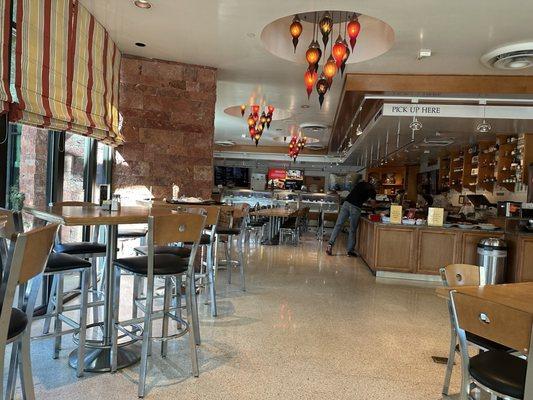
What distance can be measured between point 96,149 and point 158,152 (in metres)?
0.83

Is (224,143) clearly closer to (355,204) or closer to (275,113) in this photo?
(275,113)

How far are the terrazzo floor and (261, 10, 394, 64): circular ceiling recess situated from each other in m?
3.11

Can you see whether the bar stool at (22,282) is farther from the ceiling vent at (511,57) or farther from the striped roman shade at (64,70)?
the ceiling vent at (511,57)

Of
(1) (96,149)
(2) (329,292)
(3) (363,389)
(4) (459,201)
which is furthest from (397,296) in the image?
(4) (459,201)

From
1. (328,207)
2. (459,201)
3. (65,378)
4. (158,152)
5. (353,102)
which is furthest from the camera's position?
(328,207)

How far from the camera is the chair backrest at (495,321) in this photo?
138 cm

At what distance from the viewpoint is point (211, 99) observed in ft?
18.9

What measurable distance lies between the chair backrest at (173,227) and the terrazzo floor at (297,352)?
952 millimetres

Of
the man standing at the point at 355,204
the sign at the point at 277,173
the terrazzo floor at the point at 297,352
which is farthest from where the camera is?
the sign at the point at 277,173

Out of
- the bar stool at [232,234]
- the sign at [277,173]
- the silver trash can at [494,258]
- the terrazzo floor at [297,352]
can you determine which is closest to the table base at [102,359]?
the terrazzo floor at [297,352]

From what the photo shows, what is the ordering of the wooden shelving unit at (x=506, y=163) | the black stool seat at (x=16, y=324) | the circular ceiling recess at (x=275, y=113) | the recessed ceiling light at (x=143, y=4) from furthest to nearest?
1. the circular ceiling recess at (x=275, y=113)
2. the wooden shelving unit at (x=506, y=163)
3. the recessed ceiling light at (x=143, y=4)
4. the black stool seat at (x=16, y=324)

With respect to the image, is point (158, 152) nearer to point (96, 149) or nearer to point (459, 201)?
point (96, 149)

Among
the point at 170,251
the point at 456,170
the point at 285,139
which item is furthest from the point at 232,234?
the point at 285,139

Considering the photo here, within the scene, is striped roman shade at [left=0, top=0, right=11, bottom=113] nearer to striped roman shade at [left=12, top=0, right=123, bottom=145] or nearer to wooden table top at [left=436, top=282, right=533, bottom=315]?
striped roman shade at [left=12, top=0, right=123, bottom=145]
